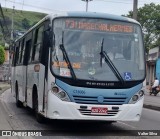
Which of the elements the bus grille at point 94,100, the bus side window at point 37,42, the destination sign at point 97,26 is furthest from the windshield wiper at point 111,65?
the bus side window at point 37,42

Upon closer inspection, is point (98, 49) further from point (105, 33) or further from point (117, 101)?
point (117, 101)

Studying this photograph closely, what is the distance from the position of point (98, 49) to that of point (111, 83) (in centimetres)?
96

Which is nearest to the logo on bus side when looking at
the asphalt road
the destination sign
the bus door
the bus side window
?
the asphalt road

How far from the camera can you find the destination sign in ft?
39.3

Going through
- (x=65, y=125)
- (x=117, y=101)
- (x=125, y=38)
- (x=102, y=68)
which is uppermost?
(x=125, y=38)

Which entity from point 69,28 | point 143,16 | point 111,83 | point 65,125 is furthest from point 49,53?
point 143,16

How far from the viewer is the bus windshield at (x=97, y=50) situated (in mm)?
11555

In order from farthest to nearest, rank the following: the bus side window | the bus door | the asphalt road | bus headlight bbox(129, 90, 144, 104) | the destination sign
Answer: the bus door < the bus side window < the destination sign < the asphalt road < bus headlight bbox(129, 90, 144, 104)

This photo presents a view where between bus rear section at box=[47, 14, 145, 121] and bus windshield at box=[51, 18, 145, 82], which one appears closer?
bus rear section at box=[47, 14, 145, 121]

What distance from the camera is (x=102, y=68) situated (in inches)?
458

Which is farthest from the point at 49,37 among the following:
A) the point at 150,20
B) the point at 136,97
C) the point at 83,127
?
the point at 150,20

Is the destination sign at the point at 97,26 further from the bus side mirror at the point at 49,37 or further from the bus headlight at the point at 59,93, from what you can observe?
the bus headlight at the point at 59,93

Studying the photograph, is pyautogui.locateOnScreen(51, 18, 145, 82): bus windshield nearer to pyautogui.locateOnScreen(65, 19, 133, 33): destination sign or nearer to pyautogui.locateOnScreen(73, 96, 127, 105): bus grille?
pyautogui.locateOnScreen(65, 19, 133, 33): destination sign

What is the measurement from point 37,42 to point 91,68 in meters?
2.95
